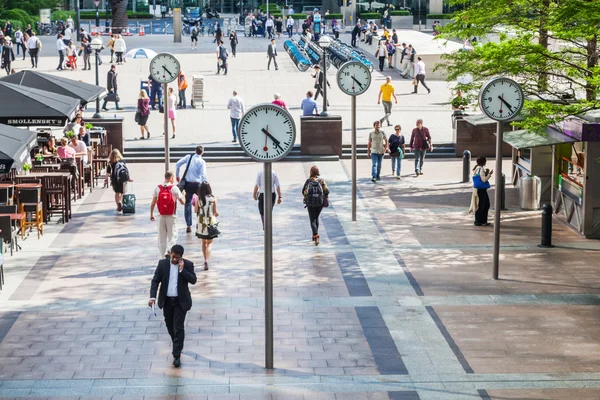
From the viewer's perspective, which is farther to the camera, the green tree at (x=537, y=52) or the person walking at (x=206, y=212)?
the green tree at (x=537, y=52)

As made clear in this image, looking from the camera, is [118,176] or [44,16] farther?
[44,16]

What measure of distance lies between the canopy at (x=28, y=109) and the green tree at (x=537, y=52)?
819cm

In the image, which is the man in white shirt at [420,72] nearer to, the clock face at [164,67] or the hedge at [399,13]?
the clock face at [164,67]

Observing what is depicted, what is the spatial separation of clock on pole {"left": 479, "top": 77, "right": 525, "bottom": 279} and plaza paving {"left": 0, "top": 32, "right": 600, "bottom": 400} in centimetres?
93

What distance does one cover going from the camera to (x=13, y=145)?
18031 millimetres

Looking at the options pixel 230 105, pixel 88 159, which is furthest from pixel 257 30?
pixel 88 159

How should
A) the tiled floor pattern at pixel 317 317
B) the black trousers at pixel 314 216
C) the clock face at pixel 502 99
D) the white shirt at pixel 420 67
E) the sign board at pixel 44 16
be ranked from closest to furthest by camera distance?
the tiled floor pattern at pixel 317 317, the clock face at pixel 502 99, the black trousers at pixel 314 216, the white shirt at pixel 420 67, the sign board at pixel 44 16

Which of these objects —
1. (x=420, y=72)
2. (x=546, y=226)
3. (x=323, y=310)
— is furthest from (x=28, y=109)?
(x=420, y=72)

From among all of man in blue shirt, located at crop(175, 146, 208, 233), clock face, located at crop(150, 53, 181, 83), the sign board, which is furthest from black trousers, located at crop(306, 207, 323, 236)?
the sign board

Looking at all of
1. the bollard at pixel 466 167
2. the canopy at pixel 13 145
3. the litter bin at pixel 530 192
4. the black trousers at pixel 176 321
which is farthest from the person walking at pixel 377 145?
the black trousers at pixel 176 321

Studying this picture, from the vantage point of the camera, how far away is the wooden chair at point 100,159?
2667 centimetres

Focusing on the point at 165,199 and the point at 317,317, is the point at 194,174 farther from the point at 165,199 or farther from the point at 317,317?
the point at 317,317

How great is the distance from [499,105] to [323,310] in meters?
4.48

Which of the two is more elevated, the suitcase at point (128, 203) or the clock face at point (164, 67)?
the clock face at point (164, 67)
